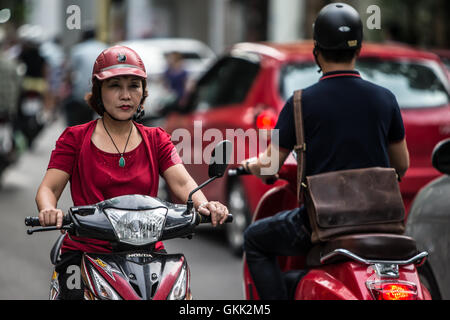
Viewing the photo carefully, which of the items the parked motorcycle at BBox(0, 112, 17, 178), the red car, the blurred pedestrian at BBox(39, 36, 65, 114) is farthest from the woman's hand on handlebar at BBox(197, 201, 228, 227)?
the blurred pedestrian at BBox(39, 36, 65, 114)

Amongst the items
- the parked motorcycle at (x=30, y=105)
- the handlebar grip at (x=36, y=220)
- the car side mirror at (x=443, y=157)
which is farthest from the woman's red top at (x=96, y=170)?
the parked motorcycle at (x=30, y=105)

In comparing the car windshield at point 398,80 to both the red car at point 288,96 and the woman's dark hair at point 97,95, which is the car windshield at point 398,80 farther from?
the woman's dark hair at point 97,95

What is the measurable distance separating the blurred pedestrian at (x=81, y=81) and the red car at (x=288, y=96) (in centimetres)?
74

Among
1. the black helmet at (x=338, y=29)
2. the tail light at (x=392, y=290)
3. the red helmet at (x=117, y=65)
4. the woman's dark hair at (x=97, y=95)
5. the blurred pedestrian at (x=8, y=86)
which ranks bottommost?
the blurred pedestrian at (x=8, y=86)

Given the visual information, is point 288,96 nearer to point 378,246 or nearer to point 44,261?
point 44,261

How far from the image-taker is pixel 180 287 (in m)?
2.99

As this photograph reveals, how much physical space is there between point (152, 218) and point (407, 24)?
16.9 metres

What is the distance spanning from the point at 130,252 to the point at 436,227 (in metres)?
2.00

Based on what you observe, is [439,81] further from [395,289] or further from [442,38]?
[442,38]

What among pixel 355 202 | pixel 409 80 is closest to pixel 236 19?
pixel 409 80

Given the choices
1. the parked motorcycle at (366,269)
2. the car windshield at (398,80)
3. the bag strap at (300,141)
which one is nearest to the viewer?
the parked motorcycle at (366,269)

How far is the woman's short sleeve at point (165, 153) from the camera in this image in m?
3.41

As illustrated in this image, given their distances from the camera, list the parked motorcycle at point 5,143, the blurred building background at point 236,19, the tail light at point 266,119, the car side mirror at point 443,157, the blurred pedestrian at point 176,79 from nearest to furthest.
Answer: the car side mirror at point 443,157
the tail light at point 266,119
the parked motorcycle at point 5,143
the blurred building background at point 236,19
the blurred pedestrian at point 176,79

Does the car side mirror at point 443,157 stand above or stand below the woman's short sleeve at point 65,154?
below
